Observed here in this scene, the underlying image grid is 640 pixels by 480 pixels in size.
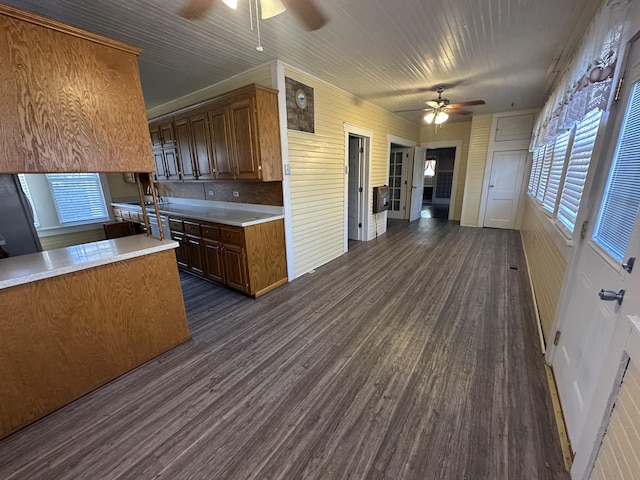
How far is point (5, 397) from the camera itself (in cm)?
148

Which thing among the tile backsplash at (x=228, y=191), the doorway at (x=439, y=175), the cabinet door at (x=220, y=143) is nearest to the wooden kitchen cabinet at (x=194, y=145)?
the cabinet door at (x=220, y=143)

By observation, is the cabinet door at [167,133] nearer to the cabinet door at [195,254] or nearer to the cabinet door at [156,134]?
the cabinet door at [156,134]

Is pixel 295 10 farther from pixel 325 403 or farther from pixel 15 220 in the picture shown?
pixel 15 220

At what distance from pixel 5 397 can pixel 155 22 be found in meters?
2.83

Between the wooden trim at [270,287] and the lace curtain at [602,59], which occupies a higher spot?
the lace curtain at [602,59]

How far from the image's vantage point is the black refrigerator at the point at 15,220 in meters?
2.49

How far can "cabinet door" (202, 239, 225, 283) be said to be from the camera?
10.5 ft

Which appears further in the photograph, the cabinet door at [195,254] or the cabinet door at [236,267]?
the cabinet door at [195,254]

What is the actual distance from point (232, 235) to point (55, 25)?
196 cm

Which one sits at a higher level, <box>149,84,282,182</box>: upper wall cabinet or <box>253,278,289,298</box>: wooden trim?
<box>149,84,282,182</box>: upper wall cabinet

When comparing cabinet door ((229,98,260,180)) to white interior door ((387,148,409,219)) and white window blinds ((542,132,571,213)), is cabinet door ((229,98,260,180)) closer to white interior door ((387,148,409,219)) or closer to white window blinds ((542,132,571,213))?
white window blinds ((542,132,571,213))

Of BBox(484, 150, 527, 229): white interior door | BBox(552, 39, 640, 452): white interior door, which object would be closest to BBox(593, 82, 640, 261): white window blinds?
BBox(552, 39, 640, 452): white interior door

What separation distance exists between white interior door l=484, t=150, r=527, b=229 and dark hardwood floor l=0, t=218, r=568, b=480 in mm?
3910

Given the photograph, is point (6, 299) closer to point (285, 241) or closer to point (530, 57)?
point (285, 241)
